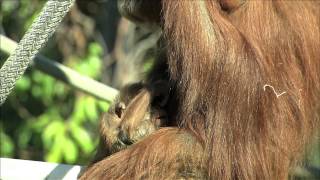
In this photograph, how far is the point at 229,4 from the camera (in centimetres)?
167

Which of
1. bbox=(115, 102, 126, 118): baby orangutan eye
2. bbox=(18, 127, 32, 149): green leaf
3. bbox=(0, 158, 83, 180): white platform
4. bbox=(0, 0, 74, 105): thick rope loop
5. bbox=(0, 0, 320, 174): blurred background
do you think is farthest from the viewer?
bbox=(18, 127, 32, 149): green leaf

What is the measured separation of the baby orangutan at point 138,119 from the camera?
6.06 ft

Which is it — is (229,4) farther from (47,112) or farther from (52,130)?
(47,112)

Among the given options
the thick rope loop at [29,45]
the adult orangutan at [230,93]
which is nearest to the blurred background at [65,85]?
the adult orangutan at [230,93]

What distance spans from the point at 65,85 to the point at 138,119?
204 cm

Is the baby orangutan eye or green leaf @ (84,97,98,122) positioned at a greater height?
green leaf @ (84,97,98,122)

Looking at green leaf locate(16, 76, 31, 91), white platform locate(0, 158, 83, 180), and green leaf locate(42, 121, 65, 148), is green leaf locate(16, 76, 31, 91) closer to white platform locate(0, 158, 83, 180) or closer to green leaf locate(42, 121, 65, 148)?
green leaf locate(42, 121, 65, 148)

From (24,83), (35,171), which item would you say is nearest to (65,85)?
(24,83)

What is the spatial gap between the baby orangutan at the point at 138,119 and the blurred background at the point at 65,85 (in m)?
1.41

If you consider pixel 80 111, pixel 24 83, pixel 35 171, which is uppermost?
pixel 24 83

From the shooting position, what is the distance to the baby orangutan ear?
1.67 metres

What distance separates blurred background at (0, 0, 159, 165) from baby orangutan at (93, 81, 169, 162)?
1424 millimetres

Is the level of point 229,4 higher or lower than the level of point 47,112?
higher

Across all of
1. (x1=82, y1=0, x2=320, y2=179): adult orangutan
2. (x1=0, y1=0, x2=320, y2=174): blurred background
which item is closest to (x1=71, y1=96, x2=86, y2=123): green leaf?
(x1=0, y1=0, x2=320, y2=174): blurred background
